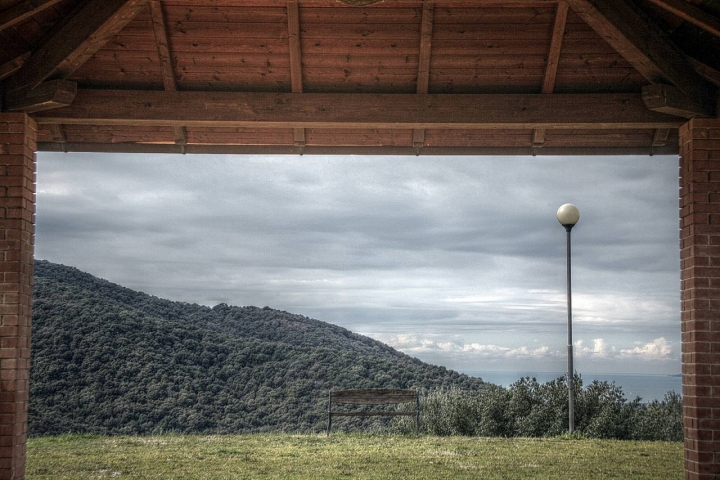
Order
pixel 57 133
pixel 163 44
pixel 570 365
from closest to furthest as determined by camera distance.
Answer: pixel 163 44 < pixel 57 133 < pixel 570 365

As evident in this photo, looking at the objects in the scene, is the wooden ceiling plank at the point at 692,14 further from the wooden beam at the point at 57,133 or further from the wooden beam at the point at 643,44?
the wooden beam at the point at 57,133

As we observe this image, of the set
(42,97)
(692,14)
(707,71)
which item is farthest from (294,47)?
(707,71)

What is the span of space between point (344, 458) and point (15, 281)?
465cm

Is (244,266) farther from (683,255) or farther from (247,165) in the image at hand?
(683,255)

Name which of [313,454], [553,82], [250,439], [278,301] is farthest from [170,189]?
[553,82]

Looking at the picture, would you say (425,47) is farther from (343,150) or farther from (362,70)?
(343,150)

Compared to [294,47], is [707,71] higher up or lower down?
lower down

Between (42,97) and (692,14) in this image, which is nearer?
(692,14)

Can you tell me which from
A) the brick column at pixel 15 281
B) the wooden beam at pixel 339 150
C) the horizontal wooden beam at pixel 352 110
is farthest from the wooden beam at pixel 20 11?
the wooden beam at pixel 339 150

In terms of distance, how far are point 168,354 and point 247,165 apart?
21.8 feet

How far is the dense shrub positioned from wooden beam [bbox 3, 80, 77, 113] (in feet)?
29.8

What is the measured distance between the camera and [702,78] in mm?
6672

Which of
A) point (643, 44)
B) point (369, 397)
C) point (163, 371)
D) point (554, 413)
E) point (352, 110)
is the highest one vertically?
point (643, 44)

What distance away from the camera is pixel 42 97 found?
6.50m
